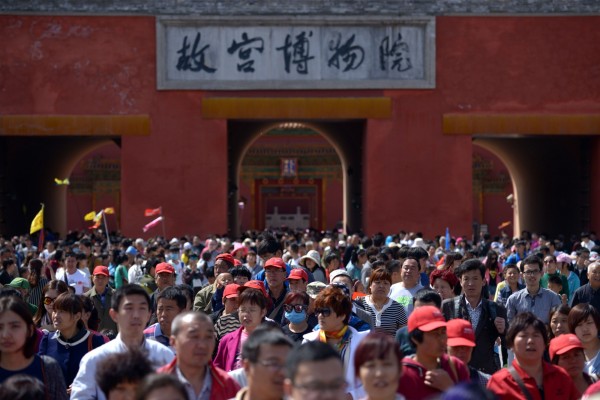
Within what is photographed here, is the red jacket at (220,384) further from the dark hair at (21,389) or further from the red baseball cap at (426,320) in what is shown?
the red baseball cap at (426,320)

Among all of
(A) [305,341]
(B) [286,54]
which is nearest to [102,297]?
(A) [305,341]

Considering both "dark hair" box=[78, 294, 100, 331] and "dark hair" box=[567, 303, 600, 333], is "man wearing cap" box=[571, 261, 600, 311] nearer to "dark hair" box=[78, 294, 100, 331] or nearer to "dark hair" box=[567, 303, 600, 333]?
"dark hair" box=[567, 303, 600, 333]

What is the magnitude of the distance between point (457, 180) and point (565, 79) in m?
3.06

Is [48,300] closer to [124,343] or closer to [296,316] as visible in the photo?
[296,316]

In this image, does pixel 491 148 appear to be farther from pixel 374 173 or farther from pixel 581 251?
pixel 581 251

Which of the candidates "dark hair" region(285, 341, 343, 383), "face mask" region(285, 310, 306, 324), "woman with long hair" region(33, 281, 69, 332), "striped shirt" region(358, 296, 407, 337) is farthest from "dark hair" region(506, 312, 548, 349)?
"woman with long hair" region(33, 281, 69, 332)

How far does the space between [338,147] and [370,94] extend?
20.2ft

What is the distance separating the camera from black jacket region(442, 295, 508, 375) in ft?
23.9

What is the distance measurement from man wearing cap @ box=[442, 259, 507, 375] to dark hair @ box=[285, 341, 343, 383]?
139 inches

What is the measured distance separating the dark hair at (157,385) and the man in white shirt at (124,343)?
1.09 meters

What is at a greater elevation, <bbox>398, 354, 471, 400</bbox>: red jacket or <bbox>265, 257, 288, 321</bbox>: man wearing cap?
<bbox>265, 257, 288, 321</bbox>: man wearing cap

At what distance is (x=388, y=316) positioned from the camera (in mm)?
7824

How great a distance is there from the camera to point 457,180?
2205cm

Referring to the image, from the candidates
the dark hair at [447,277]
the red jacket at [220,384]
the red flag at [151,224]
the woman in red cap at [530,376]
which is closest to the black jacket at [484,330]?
the dark hair at [447,277]
